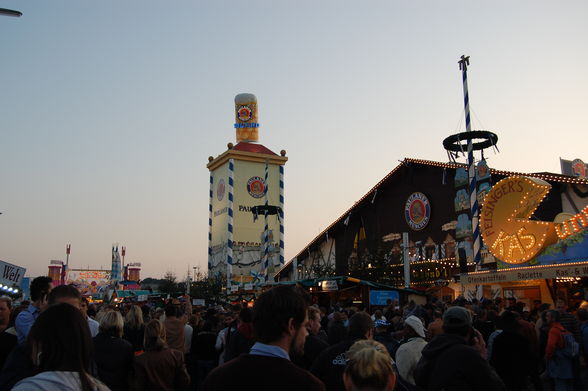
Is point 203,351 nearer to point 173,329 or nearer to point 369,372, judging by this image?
point 173,329

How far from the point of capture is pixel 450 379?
14.4 feet

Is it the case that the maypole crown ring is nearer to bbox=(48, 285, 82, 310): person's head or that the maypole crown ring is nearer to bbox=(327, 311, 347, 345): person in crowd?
bbox=(327, 311, 347, 345): person in crowd

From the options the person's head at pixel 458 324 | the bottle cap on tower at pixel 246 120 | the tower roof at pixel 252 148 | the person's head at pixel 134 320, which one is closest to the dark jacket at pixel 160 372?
the person's head at pixel 134 320

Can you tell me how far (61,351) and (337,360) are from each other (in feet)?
9.28

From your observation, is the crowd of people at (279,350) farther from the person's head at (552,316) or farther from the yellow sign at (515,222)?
the yellow sign at (515,222)

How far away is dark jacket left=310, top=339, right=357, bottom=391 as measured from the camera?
4.93 m

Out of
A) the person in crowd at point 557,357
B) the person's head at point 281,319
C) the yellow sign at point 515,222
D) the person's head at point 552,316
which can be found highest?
the yellow sign at point 515,222

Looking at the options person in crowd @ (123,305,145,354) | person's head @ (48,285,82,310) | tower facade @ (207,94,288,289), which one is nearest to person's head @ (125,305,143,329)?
person in crowd @ (123,305,145,354)

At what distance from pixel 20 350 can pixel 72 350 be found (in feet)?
3.76

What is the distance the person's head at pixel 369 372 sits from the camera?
3404 millimetres

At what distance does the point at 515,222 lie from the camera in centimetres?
1928

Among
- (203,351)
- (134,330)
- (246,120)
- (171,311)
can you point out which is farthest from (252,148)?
(134,330)

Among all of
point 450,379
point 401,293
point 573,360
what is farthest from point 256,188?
point 450,379

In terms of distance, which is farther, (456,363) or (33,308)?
(33,308)
